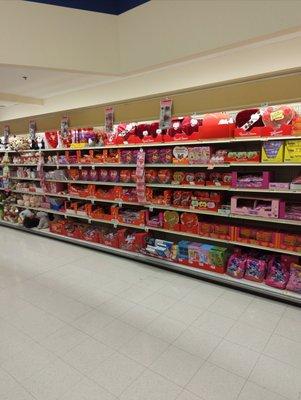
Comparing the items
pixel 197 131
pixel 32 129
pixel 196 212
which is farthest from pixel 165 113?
pixel 32 129

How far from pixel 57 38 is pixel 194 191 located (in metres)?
2.33

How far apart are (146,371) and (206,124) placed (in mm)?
2632

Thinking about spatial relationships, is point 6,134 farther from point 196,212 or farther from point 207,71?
point 196,212

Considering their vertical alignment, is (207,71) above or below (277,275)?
above

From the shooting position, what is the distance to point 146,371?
223cm

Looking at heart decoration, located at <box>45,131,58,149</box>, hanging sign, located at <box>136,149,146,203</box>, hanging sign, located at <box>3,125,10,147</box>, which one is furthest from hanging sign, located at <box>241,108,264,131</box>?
hanging sign, located at <box>3,125,10,147</box>

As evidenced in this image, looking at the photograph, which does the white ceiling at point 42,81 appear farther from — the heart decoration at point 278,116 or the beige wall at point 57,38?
the heart decoration at point 278,116

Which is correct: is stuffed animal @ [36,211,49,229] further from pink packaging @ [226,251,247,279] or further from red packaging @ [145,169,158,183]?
pink packaging @ [226,251,247,279]

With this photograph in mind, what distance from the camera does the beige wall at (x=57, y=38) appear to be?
96.4 inches

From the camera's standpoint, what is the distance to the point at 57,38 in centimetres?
266

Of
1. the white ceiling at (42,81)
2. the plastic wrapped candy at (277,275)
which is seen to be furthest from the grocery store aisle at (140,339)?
Answer: the white ceiling at (42,81)

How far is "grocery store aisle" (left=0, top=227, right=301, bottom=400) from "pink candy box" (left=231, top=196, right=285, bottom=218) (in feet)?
3.17

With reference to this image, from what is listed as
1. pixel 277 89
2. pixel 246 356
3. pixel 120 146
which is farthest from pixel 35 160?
pixel 246 356

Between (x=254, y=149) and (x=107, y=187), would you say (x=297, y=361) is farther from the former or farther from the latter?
(x=107, y=187)
